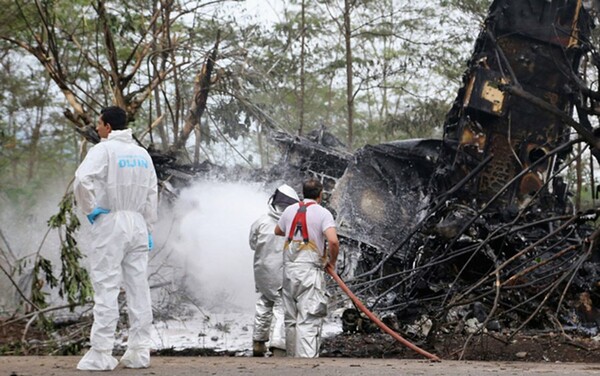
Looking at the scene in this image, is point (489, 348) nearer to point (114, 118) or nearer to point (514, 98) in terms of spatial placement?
point (514, 98)

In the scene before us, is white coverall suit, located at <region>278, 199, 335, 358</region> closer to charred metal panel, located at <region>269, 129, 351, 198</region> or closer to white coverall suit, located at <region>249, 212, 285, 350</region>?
white coverall suit, located at <region>249, 212, 285, 350</region>

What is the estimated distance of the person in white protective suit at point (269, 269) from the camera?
8.25m

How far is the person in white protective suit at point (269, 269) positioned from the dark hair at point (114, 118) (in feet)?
8.09

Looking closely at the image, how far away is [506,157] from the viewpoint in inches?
424

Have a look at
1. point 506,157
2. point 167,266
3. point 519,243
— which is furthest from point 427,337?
point 167,266

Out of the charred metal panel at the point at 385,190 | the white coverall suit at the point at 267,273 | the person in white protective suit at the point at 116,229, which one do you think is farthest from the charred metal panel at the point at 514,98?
the person in white protective suit at the point at 116,229

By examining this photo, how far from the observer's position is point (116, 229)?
18.9ft

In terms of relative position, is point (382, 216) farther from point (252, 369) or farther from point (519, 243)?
point (252, 369)

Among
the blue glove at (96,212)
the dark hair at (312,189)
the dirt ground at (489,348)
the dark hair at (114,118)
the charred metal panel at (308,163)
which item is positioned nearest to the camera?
the blue glove at (96,212)

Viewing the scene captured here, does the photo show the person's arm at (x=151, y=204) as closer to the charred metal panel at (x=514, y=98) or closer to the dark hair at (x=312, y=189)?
the dark hair at (x=312, y=189)

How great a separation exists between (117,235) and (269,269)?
2.77 meters

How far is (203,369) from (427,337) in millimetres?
2920

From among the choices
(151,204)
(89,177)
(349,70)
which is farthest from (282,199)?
(349,70)

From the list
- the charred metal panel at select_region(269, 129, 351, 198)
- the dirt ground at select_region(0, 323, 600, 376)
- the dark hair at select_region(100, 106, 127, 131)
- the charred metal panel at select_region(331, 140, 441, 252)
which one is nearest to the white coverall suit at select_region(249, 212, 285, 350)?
the dirt ground at select_region(0, 323, 600, 376)
